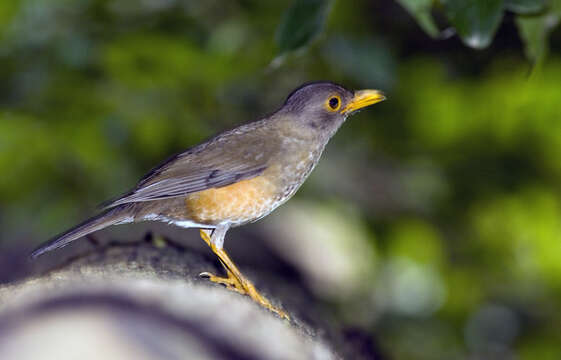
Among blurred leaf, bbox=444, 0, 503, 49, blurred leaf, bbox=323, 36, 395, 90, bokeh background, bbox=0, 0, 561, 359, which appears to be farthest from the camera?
bokeh background, bbox=0, 0, 561, 359

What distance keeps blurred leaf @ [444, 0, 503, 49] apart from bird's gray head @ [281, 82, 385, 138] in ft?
1.64

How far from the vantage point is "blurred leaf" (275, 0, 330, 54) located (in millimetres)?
2408

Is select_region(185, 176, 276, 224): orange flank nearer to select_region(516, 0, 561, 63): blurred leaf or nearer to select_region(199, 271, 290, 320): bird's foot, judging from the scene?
select_region(199, 271, 290, 320): bird's foot

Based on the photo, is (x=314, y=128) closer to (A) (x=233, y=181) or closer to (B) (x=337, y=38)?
(A) (x=233, y=181)

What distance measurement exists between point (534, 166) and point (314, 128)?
1.99 meters

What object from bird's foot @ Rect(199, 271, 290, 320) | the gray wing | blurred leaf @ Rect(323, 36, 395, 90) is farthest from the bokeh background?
bird's foot @ Rect(199, 271, 290, 320)

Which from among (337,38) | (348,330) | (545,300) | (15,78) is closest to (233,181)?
(348,330)

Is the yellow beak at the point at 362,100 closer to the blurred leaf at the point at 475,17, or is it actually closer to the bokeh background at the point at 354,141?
the blurred leaf at the point at 475,17

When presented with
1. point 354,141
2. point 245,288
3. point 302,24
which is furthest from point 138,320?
point 354,141

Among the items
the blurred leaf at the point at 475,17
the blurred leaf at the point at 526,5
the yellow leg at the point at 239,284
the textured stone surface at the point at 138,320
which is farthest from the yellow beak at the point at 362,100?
the textured stone surface at the point at 138,320

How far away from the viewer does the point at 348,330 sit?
3312mm

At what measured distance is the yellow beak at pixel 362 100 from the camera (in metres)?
2.73

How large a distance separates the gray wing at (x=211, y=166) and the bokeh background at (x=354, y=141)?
85 centimetres

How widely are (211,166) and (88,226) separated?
54 centimetres
